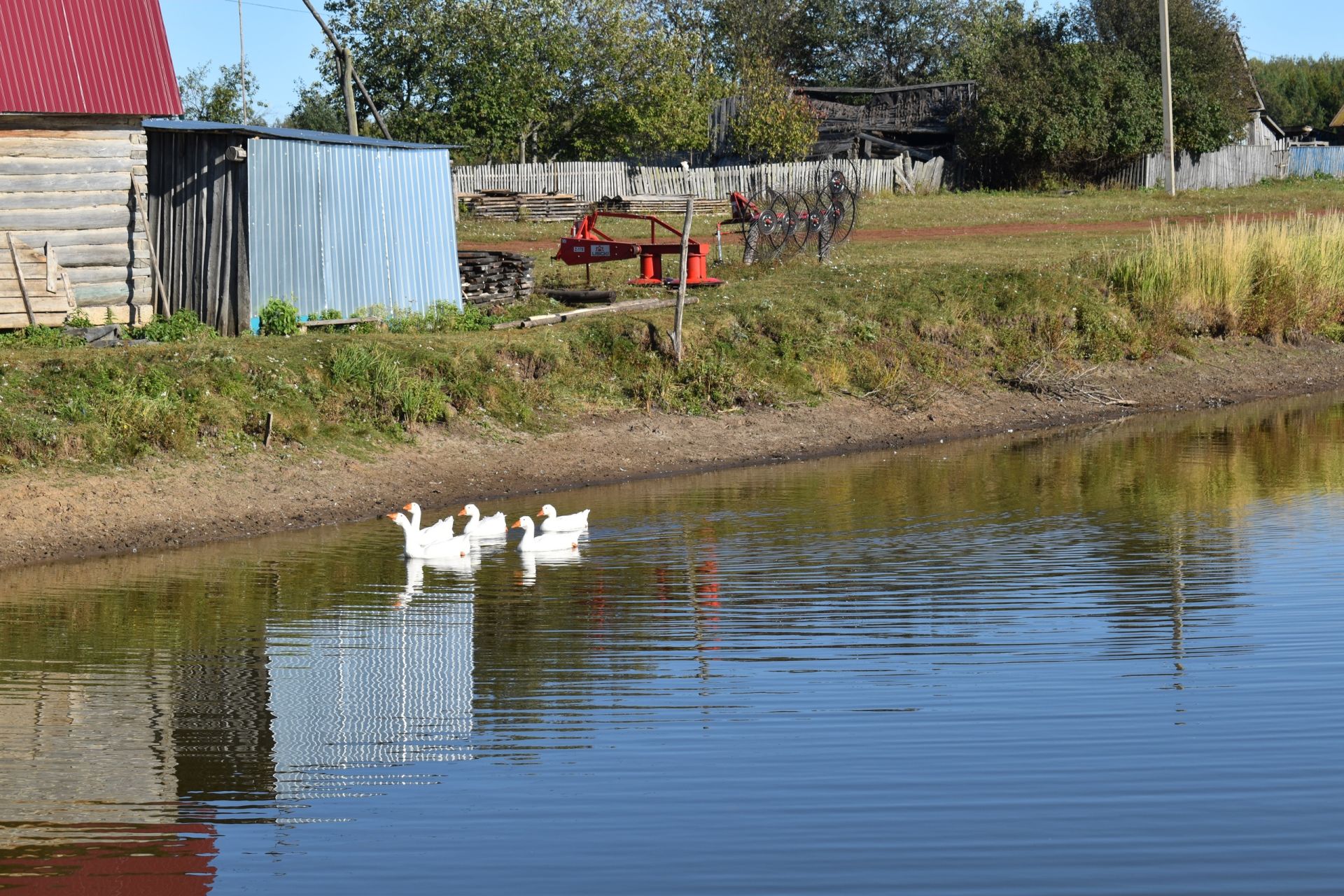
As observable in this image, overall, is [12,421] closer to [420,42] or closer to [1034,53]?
[420,42]

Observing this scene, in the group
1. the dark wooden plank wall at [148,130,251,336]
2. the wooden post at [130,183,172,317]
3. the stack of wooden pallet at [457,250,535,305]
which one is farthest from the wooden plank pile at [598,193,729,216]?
the wooden post at [130,183,172,317]

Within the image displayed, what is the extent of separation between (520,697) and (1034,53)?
52.1 metres

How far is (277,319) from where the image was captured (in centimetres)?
A: 2180

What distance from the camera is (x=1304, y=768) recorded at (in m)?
8.08

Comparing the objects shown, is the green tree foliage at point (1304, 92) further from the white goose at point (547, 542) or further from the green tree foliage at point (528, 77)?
the white goose at point (547, 542)

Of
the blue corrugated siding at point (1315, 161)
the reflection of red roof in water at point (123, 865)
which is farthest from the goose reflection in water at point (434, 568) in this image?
the blue corrugated siding at point (1315, 161)

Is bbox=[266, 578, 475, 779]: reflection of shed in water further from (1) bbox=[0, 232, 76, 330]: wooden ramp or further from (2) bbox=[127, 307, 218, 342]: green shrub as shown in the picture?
(1) bbox=[0, 232, 76, 330]: wooden ramp

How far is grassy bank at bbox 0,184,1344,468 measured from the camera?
Answer: 17.9 metres

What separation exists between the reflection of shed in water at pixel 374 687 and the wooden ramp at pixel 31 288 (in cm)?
1039

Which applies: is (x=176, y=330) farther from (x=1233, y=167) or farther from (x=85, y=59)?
(x=1233, y=167)

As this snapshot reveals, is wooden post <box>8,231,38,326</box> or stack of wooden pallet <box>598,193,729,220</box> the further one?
stack of wooden pallet <box>598,193,729,220</box>

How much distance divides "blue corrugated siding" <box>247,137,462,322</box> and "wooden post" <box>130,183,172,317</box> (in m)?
1.37

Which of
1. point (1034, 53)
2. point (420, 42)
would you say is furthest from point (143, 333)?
point (1034, 53)

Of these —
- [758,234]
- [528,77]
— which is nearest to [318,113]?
[528,77]
